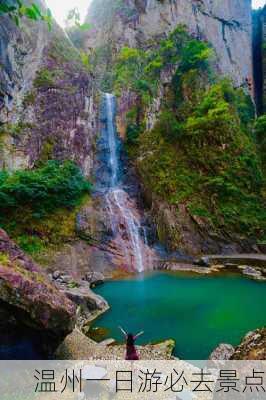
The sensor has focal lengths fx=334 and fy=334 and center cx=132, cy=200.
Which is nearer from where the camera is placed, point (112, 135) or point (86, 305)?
point (86, 305)

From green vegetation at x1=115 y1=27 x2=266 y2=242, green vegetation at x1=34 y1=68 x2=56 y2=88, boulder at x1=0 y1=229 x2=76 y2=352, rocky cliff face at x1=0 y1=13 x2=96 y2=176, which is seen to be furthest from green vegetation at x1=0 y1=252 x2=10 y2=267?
green vegetation at x1=34 y1=68 x2=56 y2=88

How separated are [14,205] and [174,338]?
1013 cm

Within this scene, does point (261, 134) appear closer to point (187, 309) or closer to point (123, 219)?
point (123, 219)

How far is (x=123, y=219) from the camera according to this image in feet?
59.2

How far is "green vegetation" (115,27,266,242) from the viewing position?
19312 millimetres

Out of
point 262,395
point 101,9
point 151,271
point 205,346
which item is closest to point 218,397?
point 262,395

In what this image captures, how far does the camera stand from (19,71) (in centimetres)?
2025

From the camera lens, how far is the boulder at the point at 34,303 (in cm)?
576

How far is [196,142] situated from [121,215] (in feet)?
23.2

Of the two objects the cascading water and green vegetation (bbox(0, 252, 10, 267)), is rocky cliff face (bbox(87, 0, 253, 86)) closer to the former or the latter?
the cascading water

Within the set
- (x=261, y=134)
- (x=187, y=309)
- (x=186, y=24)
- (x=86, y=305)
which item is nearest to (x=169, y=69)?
(x=186, y=24)

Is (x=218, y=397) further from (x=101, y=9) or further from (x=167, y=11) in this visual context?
(x=101, y=9)

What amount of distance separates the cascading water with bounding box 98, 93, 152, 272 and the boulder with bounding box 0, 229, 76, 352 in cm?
981

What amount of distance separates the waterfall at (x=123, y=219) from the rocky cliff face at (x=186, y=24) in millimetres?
12571
